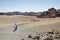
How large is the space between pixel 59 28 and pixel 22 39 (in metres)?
4.69

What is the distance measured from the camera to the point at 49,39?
896 cm

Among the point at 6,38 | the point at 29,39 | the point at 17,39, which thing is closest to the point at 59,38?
the point at 29,39

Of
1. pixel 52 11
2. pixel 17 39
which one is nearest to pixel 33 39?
pixel 17 39

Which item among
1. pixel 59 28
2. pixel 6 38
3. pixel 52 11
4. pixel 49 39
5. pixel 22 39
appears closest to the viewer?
pixel 49 39

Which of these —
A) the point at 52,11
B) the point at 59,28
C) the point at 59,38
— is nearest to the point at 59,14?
the point at 52,11

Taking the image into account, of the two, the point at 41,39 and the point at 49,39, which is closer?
the point at 49,39

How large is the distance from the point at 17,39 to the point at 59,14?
87.6ft

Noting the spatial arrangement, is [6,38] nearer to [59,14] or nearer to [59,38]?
[59,38]

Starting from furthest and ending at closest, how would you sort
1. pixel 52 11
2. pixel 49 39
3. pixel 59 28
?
pixel 52 11, pixel 59 28, pixel 49 39

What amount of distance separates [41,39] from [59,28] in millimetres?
3850

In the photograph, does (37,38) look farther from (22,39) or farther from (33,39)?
(22,39)

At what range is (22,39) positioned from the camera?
31.5ft

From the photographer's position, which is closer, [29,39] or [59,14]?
[29,39]

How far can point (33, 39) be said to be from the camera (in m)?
9.70
